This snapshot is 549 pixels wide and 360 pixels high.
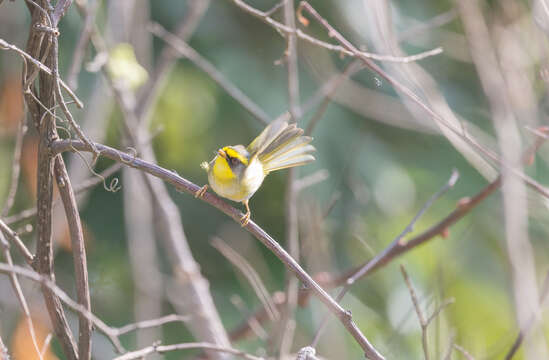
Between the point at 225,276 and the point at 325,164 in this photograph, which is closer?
the point at 325,164

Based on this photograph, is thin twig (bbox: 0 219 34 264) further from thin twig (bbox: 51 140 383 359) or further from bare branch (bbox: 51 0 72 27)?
bare branch (bbox: 51 0 72 27)

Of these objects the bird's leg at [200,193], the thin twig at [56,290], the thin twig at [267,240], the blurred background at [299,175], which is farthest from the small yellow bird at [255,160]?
the blurred background at [299,175]

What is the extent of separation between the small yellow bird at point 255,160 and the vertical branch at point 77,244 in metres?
0.44

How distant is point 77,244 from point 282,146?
0.60m

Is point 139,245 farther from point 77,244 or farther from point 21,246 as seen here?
point 77,244

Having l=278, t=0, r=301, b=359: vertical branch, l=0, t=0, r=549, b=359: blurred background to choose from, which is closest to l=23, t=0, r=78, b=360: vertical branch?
l=278, t=0, r=301, b=359: vertical branch

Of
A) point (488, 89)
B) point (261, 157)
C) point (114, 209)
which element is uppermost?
point (488, 89)

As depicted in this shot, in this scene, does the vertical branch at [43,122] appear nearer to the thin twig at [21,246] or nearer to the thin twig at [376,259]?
the thin twig at [21,246]

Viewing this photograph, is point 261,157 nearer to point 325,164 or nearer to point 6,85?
point 325,164

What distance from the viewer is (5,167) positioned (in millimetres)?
3906

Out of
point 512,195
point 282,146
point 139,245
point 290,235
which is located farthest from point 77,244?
point 139,245

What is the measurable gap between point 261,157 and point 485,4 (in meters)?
2.98

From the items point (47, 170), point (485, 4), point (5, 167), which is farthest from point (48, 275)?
point (485, 4)

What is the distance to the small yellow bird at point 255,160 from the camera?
5.44ft
